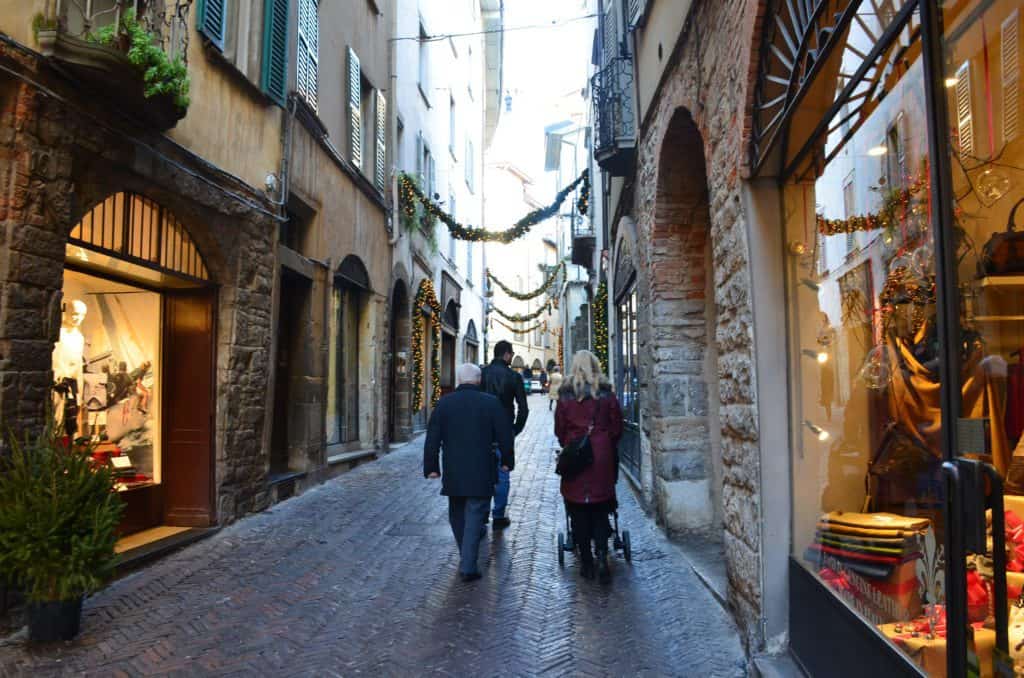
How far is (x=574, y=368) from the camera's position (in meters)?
6.12

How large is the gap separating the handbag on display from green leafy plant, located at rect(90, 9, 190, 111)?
17.1ft

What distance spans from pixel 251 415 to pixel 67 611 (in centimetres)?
393

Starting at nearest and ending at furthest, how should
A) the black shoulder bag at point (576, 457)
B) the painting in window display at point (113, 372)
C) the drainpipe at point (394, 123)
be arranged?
the black shoulder bag at point (576, 457)
the painting in window display at point (113, 372)
the drainpipe at point (394, 123)

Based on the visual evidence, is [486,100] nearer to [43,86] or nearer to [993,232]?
[43,86]

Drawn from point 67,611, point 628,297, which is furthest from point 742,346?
point 628,297

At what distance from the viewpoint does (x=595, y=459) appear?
582 cm

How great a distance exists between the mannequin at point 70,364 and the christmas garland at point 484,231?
32.3 ft

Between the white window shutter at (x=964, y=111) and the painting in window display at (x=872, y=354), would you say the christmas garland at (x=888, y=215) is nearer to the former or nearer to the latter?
the painting in window display at (x=872, y=354)

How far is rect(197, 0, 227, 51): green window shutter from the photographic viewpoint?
290 inches

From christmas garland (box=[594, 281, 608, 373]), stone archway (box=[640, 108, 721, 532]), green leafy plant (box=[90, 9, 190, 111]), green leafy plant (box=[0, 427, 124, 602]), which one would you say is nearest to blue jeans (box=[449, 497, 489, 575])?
stone archway (box=[640, 108, 721, 532])

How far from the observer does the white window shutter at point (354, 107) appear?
12.6 meters

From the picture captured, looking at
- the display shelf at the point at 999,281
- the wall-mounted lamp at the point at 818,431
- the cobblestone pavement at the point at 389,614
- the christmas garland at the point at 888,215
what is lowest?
the cobblestone pavement at the point at 389,614

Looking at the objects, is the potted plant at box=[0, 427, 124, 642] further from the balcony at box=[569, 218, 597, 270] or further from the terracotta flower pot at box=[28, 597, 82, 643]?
the balcony at box=[569, 218, 597, 270]

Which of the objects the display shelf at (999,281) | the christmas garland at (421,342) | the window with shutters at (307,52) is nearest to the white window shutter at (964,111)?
the display shelf at (999,281)
